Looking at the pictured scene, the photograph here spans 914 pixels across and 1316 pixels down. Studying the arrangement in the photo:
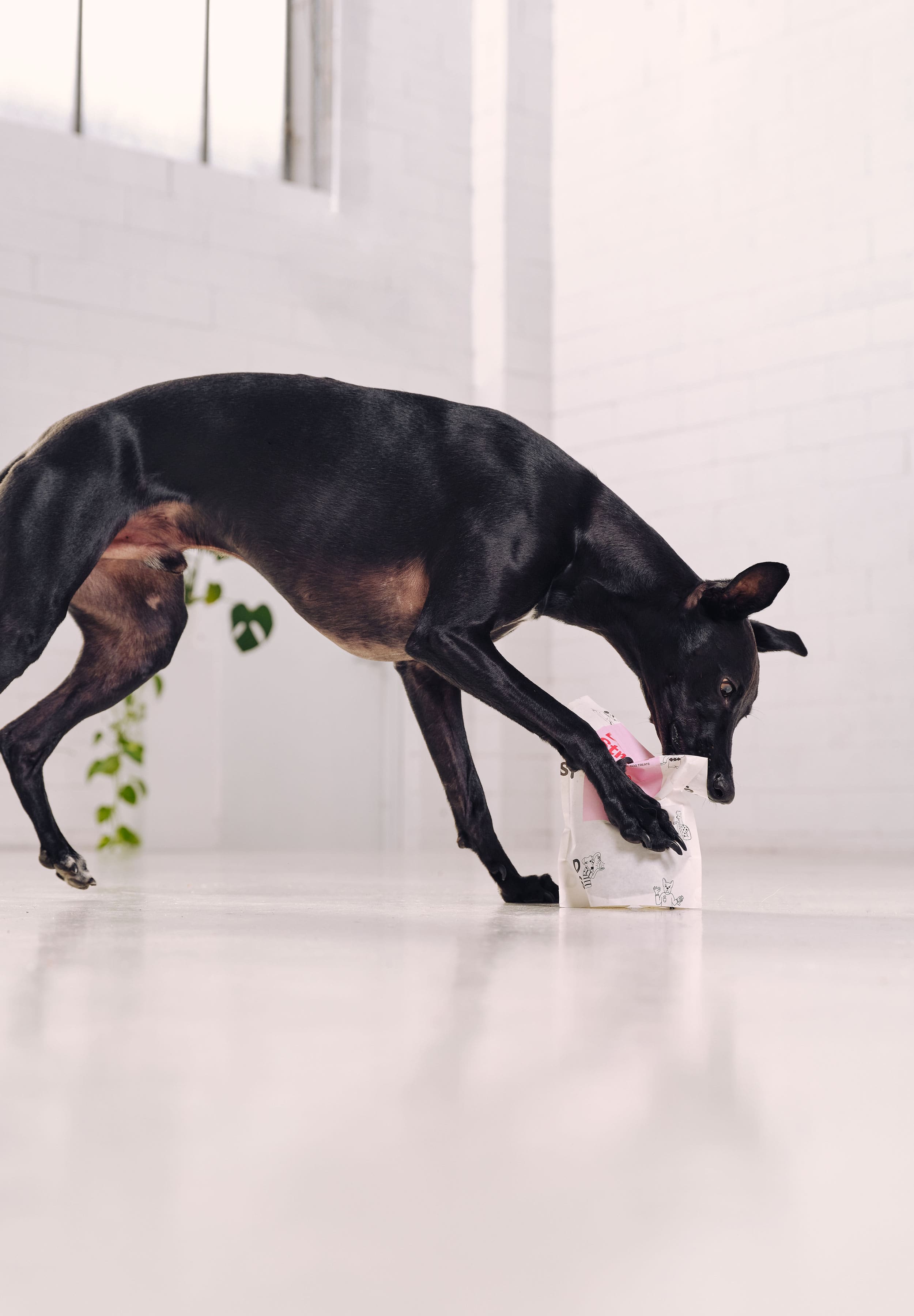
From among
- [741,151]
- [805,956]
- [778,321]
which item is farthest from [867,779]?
[805,956]

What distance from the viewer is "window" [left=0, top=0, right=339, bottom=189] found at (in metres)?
7.32

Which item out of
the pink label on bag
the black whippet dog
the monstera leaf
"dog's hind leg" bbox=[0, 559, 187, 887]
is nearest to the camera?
the pink label on bag

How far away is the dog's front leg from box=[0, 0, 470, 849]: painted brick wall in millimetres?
4967

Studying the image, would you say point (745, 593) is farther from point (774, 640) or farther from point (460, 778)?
point (460, 778)

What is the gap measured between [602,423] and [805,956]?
23.3 feet

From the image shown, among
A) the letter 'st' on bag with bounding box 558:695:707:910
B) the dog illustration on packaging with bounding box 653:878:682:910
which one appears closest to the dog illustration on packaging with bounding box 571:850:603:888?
the letter 'st' on bag with bounding box 558:695:707:910

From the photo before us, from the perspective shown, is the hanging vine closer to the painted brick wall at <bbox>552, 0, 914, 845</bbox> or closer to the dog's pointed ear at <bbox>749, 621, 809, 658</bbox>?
the painted brick wall at <bbox>552, 0, 914, 845</bbox>

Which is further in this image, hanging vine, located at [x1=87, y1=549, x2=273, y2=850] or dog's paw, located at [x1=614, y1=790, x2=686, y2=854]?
hanging vine, located at [x1=87, y1=549, x2=273, y2=850]

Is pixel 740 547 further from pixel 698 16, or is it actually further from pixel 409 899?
pixel 409 899

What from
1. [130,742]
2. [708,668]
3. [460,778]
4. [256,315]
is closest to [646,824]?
[708,668]

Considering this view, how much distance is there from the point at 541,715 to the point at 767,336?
581cm

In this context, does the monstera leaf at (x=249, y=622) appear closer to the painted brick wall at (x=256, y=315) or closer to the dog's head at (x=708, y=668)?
the painted brick wall at (x=256, y=315)

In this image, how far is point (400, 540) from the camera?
2629 millimetres

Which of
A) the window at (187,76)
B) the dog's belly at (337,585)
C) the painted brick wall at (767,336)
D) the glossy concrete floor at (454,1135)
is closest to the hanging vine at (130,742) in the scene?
the painted brick wall at (767,336)
